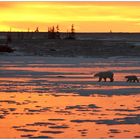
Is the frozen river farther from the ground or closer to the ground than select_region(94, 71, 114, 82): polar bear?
closer to the ground

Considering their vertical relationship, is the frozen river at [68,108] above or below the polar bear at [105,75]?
below

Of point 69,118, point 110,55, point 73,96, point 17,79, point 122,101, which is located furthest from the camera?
point 110,55

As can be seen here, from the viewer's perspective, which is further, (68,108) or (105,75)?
(105,75)

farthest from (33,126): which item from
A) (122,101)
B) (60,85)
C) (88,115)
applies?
(60,85)

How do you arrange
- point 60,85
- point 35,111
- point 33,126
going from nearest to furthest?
point 33,126
point 35,111
point 60,85

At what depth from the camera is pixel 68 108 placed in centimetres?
1208

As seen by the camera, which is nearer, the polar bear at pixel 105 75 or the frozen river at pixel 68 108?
the frozen river at pixel 68 108

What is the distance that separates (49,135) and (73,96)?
16.4 ft

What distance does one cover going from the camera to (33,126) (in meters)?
10.0

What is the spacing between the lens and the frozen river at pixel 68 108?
31.5ft

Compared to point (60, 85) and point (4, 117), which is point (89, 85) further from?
point (4, 117)

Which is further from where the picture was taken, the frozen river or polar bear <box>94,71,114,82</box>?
polar bear <box>94,71,114,82</box>

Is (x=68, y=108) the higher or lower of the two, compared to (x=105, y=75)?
lower

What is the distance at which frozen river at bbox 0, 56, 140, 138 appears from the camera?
9609 mm
